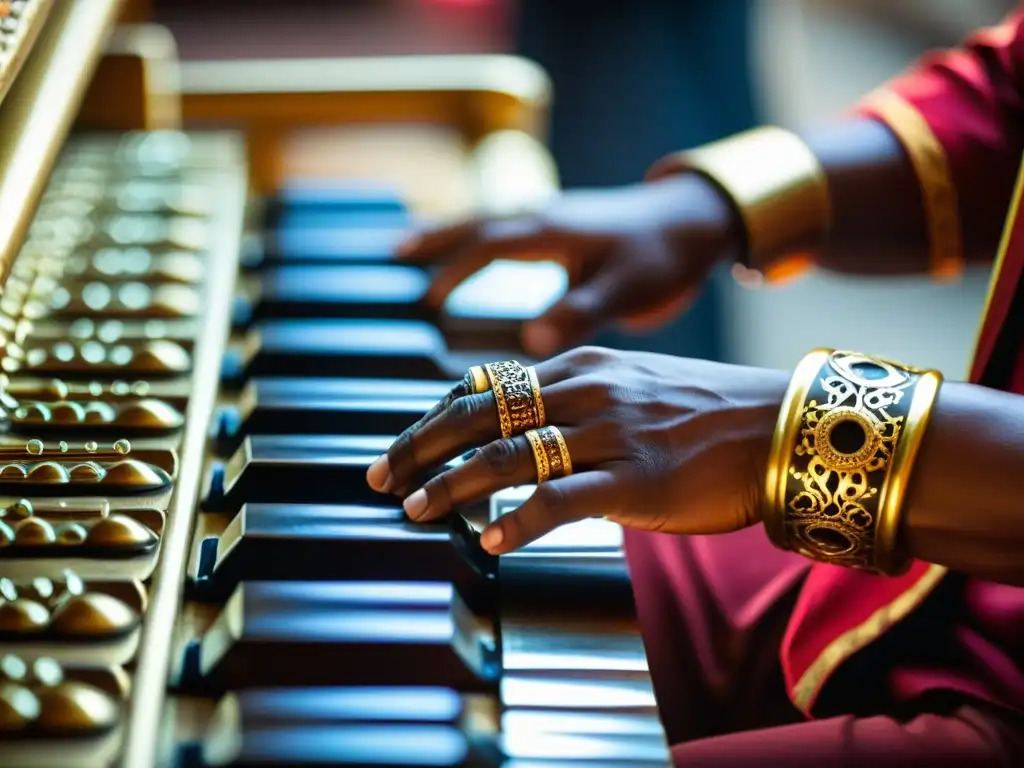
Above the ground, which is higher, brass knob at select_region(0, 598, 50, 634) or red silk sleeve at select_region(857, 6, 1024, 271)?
red silk sleeve at select_region(857, 6, 1024, 271)

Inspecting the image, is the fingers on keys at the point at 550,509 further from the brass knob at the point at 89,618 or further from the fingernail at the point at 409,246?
the fingernail at the point at 409,246

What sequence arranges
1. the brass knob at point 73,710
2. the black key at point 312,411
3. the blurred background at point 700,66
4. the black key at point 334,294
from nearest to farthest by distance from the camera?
the brass knob at point 73,710, the black key at point 312,411, the black key at point 334,294, the blurred background at point 700,66

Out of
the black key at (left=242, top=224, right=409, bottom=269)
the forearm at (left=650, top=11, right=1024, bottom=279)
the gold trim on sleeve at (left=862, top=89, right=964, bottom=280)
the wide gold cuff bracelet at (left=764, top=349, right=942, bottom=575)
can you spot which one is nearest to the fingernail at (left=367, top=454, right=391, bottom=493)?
the wide gold cuff bracelet at (left=764, top=349, right=942, bottom=575)

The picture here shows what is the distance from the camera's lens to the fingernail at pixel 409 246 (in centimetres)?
94

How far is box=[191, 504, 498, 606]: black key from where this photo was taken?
0.58m

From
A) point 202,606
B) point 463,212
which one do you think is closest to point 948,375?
point 463,212

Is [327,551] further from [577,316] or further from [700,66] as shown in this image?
[700,66]

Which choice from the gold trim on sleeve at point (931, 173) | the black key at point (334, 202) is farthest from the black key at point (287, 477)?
the gold trim on sleeve at point (931, 173)

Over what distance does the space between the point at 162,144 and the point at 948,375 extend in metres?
1.55

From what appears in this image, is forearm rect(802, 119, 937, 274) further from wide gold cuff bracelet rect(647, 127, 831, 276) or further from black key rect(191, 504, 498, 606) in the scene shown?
black key rect(191, 504, 498, 606)

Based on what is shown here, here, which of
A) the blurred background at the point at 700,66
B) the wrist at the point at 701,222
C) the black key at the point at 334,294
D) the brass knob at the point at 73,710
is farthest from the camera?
the blurred background at the point at 700,66

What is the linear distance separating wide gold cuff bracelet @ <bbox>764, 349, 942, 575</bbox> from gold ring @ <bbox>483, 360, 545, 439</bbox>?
0.14 meters

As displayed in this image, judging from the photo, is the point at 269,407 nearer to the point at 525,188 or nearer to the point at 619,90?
the point at 525,188

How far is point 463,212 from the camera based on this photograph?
3.26 feet
